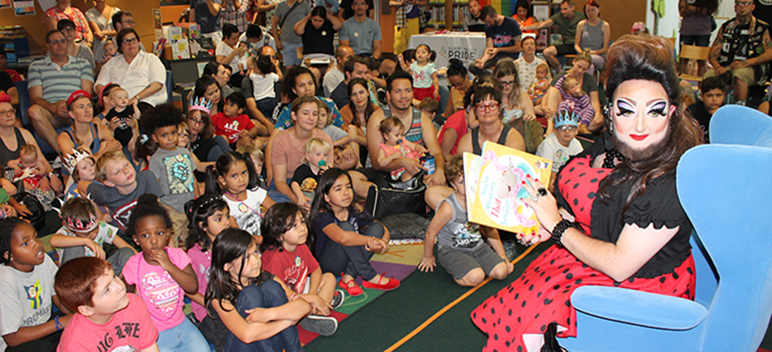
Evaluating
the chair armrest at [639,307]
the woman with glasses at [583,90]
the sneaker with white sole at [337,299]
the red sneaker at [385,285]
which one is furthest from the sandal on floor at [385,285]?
the woman with glasses at [583,90]

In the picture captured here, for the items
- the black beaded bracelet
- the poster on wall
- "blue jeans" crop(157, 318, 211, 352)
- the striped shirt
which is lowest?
"blue jeans" crop(157, 318, 211, 352)


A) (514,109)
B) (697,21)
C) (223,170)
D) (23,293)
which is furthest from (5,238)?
(697,21)

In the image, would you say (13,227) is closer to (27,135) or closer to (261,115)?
(27,135)

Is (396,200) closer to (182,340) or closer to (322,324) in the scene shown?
(322,324)

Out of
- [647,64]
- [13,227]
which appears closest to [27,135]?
[13,227]

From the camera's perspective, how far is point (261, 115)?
6.41 m

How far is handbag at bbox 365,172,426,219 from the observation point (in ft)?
14.5

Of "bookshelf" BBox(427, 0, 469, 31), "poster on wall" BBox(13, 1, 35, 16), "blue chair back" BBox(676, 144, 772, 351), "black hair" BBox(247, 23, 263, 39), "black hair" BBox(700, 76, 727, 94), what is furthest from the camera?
"bookshelf" BBox(427, 0, 469, 31)

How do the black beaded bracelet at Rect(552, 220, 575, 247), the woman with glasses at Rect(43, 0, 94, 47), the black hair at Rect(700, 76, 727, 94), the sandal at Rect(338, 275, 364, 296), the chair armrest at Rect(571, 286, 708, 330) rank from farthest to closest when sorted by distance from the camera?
the woman with glasses at Rect(43, 0, 94, 47) → the black hair at Rect(700, 76, 727, 94) → the sandal at Rect(338, 275, 364, 296) → the black beaded bracelet at Rect(552, 220, 575, 247) → the chair armrest at Rect(571, 286, 708, 330)

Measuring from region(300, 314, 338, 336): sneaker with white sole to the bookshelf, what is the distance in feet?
31.5

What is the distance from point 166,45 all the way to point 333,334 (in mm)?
5592

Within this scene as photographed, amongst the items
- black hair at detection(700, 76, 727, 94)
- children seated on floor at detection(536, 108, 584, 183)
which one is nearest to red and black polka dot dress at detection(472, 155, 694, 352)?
children seated on floor at detection(536, 108, 584, 183)

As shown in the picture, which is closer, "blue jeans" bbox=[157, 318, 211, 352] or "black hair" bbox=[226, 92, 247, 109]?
"blue jeans" bbox=[157, 318, 211, 352]

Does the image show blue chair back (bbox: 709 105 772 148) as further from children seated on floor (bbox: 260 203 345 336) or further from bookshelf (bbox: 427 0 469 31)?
bookshelf (bbox: 427 0 469 31)
